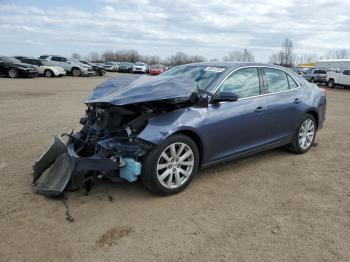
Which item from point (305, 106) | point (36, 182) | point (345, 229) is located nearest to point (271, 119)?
point (305, 106)

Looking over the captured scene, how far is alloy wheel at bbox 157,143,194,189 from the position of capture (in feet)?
13.8

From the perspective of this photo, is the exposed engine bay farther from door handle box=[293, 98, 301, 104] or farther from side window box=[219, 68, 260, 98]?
door handle box=[293, 98, 301, 104]

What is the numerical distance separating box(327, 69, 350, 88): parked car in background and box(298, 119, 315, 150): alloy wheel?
2431 cm

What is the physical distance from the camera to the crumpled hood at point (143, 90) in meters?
4.21

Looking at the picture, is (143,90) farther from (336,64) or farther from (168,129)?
(336,64)

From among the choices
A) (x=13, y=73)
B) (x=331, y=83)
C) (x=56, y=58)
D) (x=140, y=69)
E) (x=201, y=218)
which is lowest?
(x=201, y=218)

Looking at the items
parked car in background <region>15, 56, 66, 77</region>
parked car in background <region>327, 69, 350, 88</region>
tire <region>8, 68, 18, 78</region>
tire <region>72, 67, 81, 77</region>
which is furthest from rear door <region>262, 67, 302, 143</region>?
tire <region>72, 67, 81, 77</region>

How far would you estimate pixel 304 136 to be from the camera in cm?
618

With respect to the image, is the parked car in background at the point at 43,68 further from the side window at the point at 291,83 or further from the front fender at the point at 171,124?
the front fender at the point at 171,124

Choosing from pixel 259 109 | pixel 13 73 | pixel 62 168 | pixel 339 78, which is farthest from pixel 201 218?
pixel 339 78

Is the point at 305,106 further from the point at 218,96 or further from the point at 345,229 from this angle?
the point at 345,229

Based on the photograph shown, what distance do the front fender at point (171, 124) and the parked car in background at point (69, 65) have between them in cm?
2825

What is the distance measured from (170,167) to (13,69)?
24.3 metres

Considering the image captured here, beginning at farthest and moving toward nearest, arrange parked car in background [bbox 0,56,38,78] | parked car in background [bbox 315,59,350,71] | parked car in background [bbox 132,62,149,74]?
parked car in background [bbox 132,62,149,74]
parked car in background [bbox 315,59,350,71]
parked car in background [bbox 0,56,38,78]
